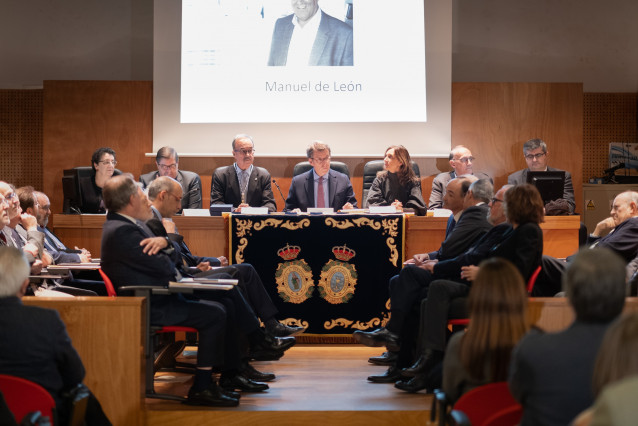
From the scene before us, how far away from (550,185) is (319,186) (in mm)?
1981

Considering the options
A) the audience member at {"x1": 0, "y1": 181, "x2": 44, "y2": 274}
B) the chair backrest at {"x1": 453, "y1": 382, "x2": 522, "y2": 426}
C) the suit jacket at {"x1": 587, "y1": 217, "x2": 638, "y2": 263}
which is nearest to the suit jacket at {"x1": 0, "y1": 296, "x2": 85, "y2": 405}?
the chair backrest at {"x1": 453, "y1": 382, "x2": 522, "y2": 426}

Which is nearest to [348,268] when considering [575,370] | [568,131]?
[575,370]

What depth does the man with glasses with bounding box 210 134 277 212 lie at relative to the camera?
7059 mm

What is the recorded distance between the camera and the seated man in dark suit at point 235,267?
15.4ft

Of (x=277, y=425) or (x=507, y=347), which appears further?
(x=277, y=425)

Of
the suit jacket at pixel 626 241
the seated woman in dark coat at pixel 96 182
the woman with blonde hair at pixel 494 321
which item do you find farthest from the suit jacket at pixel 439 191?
the woman with blonde hair at pixel 494 321

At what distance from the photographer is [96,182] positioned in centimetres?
704

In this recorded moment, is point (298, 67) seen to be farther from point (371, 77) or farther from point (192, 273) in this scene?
point (192, 273)

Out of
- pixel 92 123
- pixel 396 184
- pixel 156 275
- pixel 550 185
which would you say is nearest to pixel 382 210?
pixel 396 184

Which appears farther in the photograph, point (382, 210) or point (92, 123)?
point (92, 123)

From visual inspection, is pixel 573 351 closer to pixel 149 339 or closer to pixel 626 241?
pixel 149 339

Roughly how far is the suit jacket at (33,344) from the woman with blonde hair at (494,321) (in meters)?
1.44

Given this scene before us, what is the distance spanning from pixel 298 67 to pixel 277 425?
15.7 ft

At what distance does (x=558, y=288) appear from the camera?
5191 mm
